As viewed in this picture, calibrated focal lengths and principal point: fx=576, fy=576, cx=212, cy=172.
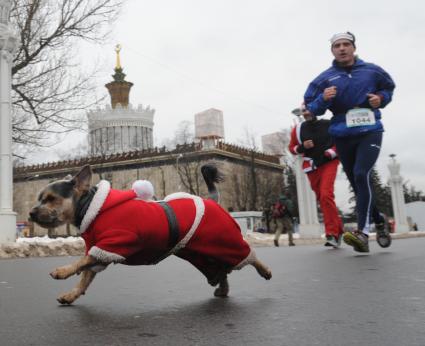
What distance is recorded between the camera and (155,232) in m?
2.87

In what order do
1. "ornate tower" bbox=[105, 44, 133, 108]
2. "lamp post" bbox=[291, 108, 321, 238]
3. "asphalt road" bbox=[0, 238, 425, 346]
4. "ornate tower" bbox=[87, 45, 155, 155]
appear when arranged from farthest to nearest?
"ornate tower" bbox=[105, 44, 133, 108] → "ornate tower" bbox=[87, 45, 155, 155] → "lamp post" bbox=[291, 108, 321, 238] → "asphalt road" bbox=[0, 238, 425, 346]

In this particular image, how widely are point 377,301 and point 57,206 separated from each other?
165 cm

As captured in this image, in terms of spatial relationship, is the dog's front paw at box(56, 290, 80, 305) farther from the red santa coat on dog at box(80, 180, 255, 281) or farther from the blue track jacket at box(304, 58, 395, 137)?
the blue track jacket at box(304, 58, 395, 137)

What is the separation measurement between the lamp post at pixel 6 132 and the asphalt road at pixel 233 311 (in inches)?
364

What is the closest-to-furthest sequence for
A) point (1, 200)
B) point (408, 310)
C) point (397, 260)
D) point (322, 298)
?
1. point (408, 310)
2. point (322, 298)
3. point (397, 260)
4. point (1, 200)

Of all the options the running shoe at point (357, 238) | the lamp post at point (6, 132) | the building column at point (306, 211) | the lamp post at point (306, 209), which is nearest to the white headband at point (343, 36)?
the running shoe at point (357, 238)

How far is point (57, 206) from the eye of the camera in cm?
289

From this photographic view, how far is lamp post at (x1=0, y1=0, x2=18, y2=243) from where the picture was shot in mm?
13123

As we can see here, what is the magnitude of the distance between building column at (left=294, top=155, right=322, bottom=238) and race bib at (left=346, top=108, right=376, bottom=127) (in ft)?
53.1

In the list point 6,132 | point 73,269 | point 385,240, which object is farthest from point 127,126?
point 73,269

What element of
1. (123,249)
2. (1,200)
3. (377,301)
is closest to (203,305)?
(123,249)

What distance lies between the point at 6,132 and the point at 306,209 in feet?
42.0

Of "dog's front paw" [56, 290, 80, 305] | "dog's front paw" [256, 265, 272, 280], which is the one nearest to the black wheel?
"dog's front paw" [256, 265, 272, 280]

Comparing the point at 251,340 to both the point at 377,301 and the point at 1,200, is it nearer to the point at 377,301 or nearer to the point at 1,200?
the point at 377,301
